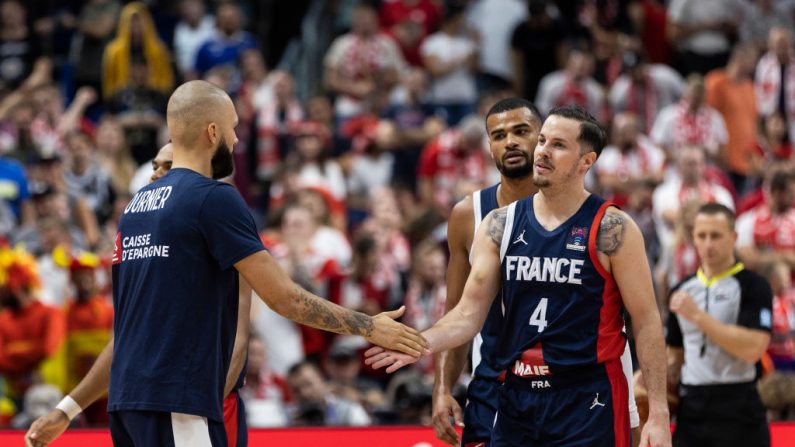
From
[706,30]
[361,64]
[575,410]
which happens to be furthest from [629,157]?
[575,410]

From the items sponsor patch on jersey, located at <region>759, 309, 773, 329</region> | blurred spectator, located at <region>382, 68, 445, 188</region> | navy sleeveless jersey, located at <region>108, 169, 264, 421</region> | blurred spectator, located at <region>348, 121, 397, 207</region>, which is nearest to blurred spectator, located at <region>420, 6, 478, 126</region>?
blurred spectator, located at <region>382, 68, 445, 188</region>

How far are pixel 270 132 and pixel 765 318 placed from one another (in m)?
8.66

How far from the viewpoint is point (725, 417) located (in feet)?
25.9

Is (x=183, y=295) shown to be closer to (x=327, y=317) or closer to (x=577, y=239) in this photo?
(x=327, y=317)

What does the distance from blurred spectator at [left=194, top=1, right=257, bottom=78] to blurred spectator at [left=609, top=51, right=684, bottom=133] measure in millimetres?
4667

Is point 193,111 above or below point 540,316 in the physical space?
above

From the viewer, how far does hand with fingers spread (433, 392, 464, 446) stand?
715 cm

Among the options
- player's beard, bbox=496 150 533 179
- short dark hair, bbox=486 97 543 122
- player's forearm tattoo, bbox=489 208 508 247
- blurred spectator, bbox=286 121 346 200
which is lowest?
player's forearm tattoo, bbox=489 208 508 247

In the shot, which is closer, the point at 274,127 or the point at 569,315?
the point at 569,315

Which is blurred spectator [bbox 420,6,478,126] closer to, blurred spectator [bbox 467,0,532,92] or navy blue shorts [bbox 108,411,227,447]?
blurred spectator [bbox 467,0,532,92]

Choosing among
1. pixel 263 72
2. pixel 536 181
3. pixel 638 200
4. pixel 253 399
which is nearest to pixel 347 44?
pixel 263 72

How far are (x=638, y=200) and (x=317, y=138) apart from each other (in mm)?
3628

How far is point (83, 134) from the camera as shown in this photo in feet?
49.2

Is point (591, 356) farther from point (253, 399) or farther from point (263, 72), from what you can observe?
point (263, 72)
